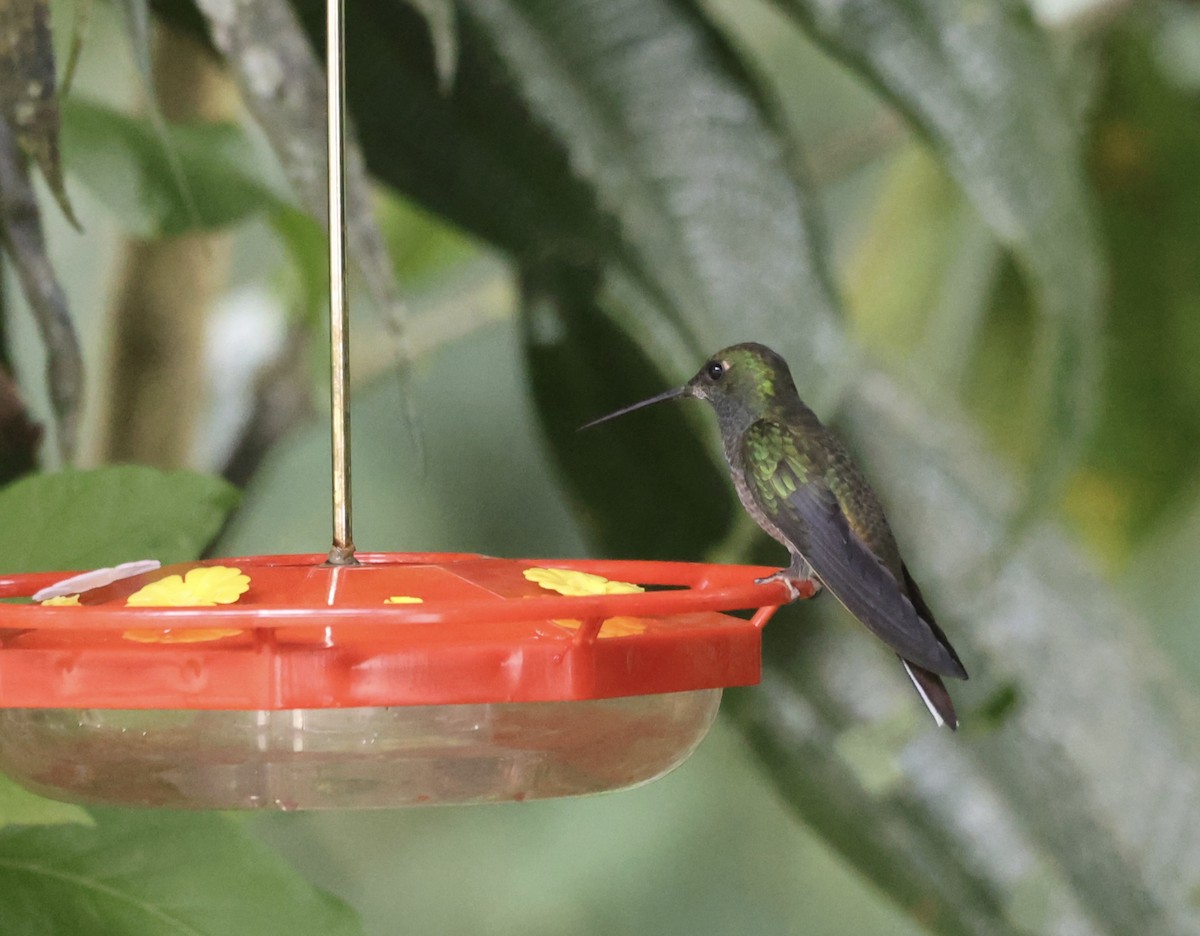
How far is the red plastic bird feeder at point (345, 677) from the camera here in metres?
0.49

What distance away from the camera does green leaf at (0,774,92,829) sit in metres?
0.81

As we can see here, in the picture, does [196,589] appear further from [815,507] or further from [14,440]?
[14,440]

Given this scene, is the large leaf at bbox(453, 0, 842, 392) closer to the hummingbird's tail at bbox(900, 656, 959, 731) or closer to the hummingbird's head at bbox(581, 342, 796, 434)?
the hummingbird's head at bbox(581, 342, 796, 434)

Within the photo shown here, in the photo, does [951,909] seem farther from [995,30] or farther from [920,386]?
[995,30]

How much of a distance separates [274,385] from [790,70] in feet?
5.90

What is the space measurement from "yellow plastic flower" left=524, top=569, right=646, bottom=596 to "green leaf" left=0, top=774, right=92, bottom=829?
1.23 ft

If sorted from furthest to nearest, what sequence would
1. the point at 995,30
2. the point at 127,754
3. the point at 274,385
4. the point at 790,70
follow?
the point at 790,70
the point at 274,385
the point at 995,30
the point at 127,754

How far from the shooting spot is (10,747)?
595 mm

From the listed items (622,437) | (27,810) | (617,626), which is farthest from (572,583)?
(622,437)

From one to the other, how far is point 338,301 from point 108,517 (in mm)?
245

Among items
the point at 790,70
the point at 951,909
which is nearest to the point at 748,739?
the point at 951,909

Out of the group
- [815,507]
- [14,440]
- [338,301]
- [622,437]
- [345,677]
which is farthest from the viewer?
[622,437]

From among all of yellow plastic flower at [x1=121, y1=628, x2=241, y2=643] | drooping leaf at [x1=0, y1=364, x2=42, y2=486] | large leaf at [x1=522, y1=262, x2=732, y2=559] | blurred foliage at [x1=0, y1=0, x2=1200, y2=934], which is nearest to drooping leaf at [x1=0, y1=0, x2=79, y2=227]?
blurred foliage at [x1=0, y1=0, x2=1200, y2=934]

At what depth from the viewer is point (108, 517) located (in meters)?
0.80
